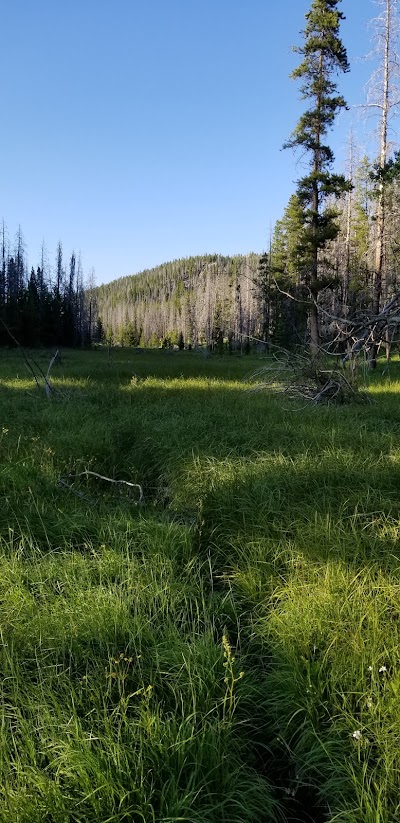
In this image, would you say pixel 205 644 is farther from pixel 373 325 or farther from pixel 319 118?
pixel 319 118

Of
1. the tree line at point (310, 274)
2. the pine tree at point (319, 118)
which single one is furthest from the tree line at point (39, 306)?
the pine tree at point (319, 118)

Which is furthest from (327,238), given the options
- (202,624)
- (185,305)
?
(185,305)

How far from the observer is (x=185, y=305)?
95.7 meters

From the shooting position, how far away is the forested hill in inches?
2734

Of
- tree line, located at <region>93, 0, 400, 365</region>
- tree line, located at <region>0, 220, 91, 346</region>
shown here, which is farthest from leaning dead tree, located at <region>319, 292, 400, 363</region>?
tree line, located at <region>0, 220, 91, 346</region>

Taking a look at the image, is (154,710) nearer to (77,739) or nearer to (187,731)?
(187,731)

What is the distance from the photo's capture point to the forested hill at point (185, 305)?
2734 inches

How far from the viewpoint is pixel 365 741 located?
168cm

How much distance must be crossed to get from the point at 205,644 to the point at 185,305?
317 feet

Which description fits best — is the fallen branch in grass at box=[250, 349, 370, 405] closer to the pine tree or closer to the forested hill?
the forested hill

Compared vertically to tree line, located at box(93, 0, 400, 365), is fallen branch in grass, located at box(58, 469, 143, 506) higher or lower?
lower

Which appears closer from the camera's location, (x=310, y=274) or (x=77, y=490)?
(x=77, y=490)

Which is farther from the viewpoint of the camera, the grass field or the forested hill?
the forested hill

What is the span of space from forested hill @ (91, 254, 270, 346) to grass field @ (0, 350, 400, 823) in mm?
5813
